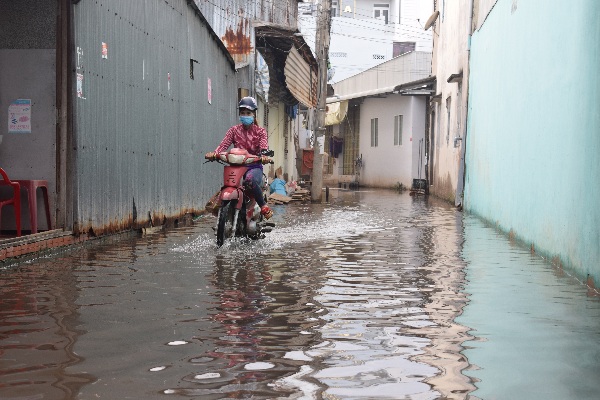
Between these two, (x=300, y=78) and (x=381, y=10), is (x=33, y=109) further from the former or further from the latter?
(x=381, y=10)

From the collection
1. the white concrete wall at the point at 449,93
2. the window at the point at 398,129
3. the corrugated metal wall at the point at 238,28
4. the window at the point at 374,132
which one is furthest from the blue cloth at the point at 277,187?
the window at the point at 374,132

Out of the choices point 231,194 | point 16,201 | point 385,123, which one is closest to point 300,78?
point 385,123

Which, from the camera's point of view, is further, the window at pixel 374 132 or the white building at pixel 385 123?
the window at pixel 374 132

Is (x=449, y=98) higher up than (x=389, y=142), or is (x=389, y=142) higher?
(x=449, y=98)

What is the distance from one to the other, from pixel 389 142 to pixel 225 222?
97.1 feet

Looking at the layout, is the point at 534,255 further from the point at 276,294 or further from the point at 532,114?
the point at 276,294

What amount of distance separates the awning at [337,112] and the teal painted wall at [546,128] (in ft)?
85.7

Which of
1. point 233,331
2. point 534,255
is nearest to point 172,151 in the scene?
point 534,255

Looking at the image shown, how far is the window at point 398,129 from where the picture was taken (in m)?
39.0

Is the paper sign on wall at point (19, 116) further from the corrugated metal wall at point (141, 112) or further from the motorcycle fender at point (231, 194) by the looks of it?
the motorcycle fender at point (231, 194)

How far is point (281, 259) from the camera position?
10133 millimetres

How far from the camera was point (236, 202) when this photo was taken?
37.4 feet

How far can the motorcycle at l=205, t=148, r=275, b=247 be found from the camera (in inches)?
438

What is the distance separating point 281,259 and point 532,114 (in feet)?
13.6
